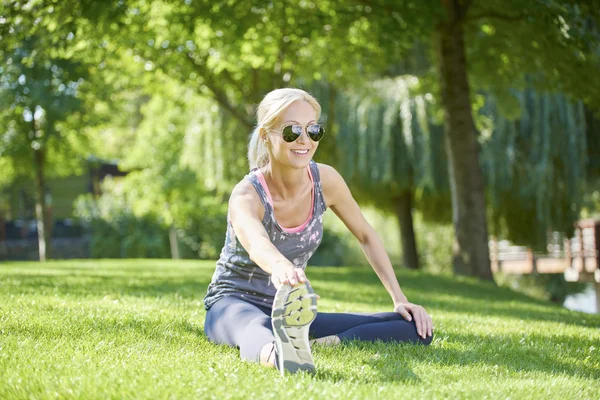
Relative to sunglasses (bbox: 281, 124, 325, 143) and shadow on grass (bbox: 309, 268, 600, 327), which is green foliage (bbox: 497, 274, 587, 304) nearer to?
shadow on grass (bbox: 309, 268, 600, 327)

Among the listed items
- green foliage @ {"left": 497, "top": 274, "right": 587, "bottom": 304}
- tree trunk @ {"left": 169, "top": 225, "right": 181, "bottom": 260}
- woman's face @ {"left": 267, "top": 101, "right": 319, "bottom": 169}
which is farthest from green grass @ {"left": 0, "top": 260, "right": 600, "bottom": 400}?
tree trunk @ {"left": 169, "top": 225, "right": 181, "bottom": 260}

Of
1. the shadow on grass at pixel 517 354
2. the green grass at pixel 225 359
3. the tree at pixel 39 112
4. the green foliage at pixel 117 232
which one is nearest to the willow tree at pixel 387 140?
the tree at pixel 39 112

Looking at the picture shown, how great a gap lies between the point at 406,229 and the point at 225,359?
17.9 metres

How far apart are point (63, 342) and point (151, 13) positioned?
442 inches

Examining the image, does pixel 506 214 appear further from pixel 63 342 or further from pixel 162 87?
pixel 63 342

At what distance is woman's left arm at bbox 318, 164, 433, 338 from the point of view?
176 inches

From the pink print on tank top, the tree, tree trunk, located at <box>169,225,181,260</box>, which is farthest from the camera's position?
tree trunk, located at <box>169,225,181,260</box>

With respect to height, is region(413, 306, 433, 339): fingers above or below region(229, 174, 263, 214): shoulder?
below

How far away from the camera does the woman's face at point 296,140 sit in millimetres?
4172

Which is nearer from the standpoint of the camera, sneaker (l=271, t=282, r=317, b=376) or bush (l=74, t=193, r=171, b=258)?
sneaker (l=271, t=282, r=317, b=376)

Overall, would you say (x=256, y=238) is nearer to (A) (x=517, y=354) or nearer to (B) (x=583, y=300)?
(A) (x=517, y=354)

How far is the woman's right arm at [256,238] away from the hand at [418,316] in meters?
1.04

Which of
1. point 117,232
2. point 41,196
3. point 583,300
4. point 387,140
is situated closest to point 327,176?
point 387,140

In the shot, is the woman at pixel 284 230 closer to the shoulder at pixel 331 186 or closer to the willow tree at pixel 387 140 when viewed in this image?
the shoulder at pixel 331 186
